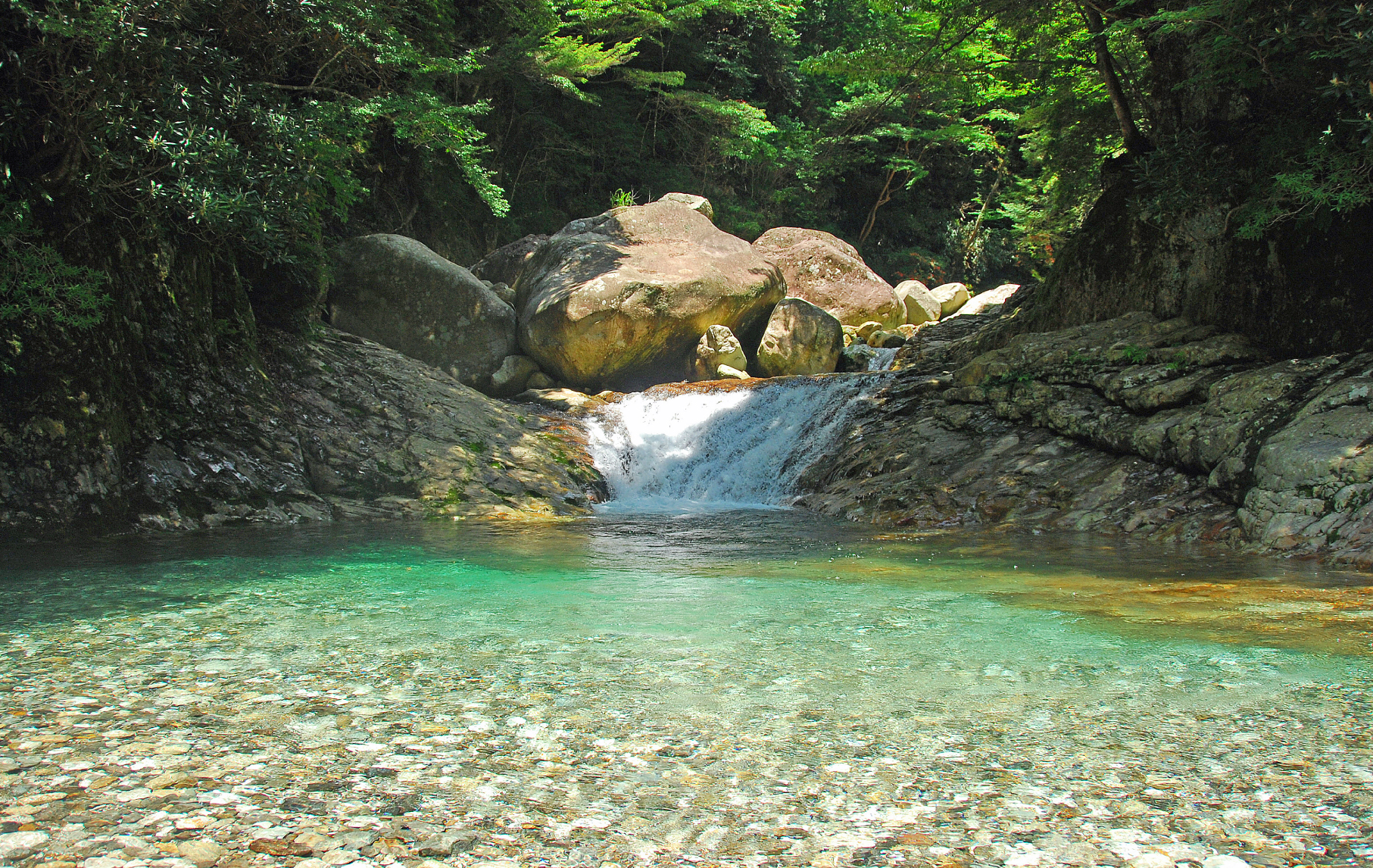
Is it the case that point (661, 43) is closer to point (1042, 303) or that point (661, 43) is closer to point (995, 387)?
point (1042, 303)

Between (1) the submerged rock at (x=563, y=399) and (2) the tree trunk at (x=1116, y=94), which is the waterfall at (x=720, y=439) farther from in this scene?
(2) the tree trunk at (x=1116, y=94)

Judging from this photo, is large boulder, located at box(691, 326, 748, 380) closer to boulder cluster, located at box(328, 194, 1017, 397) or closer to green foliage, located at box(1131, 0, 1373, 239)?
boulder cluster, located at box(328, 194, 1017, 397)

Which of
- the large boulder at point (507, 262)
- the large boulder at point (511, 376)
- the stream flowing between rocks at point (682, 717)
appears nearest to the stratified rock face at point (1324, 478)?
the stream flowing between rocks at point (682, 717)

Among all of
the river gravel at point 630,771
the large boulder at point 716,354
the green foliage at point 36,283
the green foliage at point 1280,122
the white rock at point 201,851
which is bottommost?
the white rock at point 201,851

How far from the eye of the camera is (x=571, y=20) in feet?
58.5

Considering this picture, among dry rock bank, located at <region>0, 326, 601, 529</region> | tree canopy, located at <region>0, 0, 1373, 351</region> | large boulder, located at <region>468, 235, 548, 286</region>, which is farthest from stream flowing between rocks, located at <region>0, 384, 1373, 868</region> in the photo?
large boulder, located at <region>468, 235, 548, 286</region>

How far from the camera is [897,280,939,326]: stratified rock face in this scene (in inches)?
707

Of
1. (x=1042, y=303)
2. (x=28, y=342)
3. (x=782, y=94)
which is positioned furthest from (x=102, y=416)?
(x=782, y=94)

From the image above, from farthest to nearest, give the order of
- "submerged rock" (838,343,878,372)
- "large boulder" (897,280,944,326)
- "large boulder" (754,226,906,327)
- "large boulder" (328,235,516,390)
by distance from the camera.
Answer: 1. "large boulder" (897,280,944,326)
2. "large boulder" (754,226,906,327)
3. "submerged rock" (838,343,878,372)
4. "large boulder" (328,235,516,390)

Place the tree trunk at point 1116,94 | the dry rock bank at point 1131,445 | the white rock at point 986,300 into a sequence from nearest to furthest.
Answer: the dry rock bank at point 1131,445 → the tree trunk at point 1116,94 → the white rock at point 986,300

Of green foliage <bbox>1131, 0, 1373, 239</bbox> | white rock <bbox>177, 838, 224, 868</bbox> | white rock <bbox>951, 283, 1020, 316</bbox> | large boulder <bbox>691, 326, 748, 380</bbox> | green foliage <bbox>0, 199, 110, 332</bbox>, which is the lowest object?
white rock <bbox>177, 838, 224, 868</bbox>

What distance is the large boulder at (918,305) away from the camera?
707 inches

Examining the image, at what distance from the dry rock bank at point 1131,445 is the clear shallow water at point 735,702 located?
3.98ft

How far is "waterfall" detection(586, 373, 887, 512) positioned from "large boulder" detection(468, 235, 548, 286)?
430 cm
